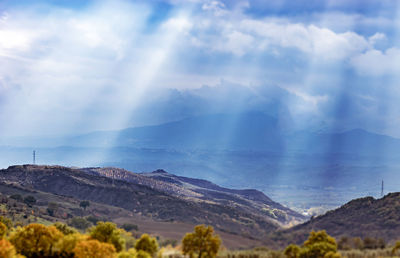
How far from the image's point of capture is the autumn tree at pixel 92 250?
29.6m

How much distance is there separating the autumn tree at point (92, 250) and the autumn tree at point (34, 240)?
3.29 meters

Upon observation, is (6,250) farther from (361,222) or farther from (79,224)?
(361,222)

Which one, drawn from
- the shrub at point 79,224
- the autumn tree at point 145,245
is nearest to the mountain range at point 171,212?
the shrub at point 79,224

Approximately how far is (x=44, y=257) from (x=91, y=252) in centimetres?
491

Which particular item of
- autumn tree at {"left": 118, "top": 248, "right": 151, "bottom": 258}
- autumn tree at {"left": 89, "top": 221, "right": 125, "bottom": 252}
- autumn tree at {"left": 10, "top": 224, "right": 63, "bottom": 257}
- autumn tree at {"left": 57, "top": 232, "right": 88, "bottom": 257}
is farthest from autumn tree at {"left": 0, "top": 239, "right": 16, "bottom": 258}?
autumn tree at {"left": 89, "top": 221, "right": 125, "bottom": 252}

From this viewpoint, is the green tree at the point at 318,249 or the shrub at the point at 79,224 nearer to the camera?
the green tree at the point at 318,249

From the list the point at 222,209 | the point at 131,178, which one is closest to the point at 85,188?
the point at 222,209

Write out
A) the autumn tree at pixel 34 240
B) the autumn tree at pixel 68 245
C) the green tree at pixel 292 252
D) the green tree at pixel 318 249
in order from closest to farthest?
1. the autumn tree at pixel 34 240
2. the autumn tree at pixel 68 245
3. the green tree at pixel 318 249
4. the green tree at pixel 292 252

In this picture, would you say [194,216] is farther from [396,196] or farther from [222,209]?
[396,196]

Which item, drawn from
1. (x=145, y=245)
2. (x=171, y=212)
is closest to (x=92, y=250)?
(x=145, y=245)

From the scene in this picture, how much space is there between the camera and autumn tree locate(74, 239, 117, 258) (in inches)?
1165

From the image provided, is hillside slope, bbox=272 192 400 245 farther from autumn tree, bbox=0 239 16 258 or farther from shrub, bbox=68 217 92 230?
autumn tree, bbox=0 239 16 258

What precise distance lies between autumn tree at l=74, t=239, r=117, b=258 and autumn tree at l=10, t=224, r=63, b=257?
329cm

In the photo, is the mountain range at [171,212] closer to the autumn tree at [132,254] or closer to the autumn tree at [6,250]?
the autumn tree at [132,254]
